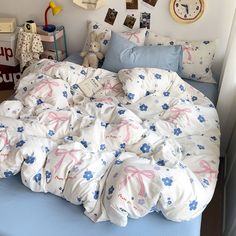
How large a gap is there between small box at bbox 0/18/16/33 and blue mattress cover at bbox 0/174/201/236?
70.8 inches

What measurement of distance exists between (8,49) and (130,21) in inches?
43.9

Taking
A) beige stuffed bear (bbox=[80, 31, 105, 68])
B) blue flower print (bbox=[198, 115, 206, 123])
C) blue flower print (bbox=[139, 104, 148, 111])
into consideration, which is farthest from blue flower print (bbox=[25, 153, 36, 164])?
beige stuffed bear (bbox=[80, 31, 105, 68])

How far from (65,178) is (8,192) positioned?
0.26m

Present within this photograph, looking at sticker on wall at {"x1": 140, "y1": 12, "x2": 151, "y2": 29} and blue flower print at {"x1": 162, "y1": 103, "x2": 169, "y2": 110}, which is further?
sticker on wall at {"x1": 140, "y1": 12, "x2": 151, "y2": 29}

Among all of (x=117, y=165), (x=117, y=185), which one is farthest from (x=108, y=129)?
(x=117, y=185)

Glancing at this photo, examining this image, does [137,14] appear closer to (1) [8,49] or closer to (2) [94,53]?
(2) [94,53]

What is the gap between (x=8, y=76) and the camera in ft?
9.07

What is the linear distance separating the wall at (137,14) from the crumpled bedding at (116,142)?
577 millimetres

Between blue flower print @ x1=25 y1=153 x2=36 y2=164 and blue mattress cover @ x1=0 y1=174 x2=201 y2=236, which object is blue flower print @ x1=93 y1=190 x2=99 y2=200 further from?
blue flower print @ x1=25 y1=153 x2=36 y2=164

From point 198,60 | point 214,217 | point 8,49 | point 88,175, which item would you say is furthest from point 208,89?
point 8,49

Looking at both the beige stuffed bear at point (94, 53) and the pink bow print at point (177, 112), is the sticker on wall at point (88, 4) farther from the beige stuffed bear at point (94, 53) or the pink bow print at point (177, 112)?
the pink bow print at point (177, 112)

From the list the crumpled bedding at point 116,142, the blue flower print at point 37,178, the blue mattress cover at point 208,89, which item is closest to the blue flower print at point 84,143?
the crumpled bedding at point 116,142

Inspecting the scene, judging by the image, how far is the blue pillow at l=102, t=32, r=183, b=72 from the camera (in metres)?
2.07

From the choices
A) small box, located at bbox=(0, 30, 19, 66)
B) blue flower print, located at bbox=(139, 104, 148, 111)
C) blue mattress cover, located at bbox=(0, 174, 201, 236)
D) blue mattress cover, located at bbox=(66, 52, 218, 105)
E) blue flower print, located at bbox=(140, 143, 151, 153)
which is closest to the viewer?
blue mattress cover, located at bbox=(0, 174, 201, 236)
